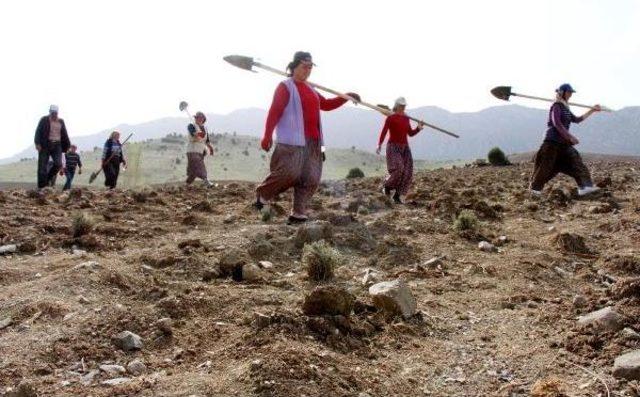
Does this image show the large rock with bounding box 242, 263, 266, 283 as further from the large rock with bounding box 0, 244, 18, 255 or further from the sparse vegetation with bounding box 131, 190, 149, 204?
the sparse vegetation with bounding box 131, 190, 149, 204

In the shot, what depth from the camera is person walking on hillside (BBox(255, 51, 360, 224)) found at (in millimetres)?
6340

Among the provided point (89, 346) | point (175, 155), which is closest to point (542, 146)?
point (89, 346)

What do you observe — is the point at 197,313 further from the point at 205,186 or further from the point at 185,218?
the point at 205,186

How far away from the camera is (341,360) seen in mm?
Result: 2959

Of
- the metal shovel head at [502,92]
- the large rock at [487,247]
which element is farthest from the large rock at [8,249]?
the metal shovel head at [502,92]

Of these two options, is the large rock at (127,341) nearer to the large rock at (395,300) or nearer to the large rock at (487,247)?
the large rock at (395,300)

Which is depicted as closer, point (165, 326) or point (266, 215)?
point (165, 326)

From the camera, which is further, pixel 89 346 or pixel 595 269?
pixel 595 269

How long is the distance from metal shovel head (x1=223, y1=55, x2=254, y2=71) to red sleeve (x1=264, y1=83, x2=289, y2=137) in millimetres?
854

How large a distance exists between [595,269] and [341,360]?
2.95 m

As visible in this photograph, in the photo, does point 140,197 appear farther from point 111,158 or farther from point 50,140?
point 111,158

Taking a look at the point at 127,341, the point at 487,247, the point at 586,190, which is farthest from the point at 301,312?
the point at 586,190

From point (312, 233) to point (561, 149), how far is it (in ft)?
16.1

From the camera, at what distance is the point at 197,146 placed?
40.5ft
